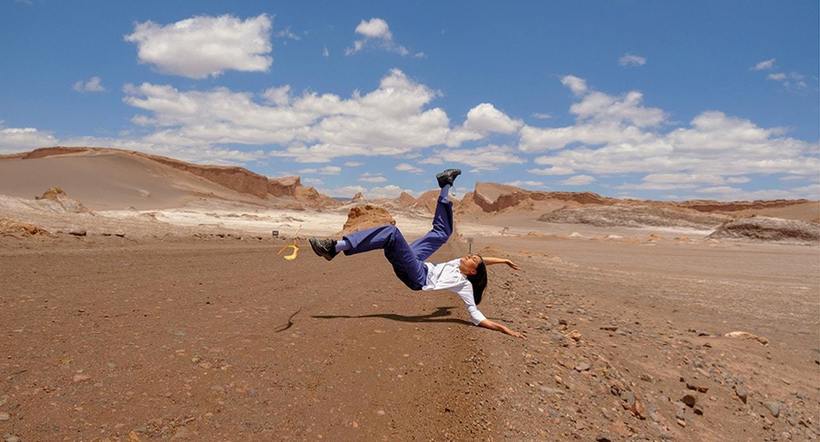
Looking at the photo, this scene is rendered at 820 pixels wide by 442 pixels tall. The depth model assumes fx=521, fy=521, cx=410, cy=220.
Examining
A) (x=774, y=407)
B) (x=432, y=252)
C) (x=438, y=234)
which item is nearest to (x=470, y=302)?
(x=432, y=252)

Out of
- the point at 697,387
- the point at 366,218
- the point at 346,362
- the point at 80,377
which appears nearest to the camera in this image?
the point at 80,377

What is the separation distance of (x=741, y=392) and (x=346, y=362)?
5.25m

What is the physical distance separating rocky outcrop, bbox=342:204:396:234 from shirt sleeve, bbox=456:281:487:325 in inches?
905

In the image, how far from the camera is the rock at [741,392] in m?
6.55

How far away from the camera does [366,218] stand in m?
30.7

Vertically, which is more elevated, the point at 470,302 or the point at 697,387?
A: the point at 470,302

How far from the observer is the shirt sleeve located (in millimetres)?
6309

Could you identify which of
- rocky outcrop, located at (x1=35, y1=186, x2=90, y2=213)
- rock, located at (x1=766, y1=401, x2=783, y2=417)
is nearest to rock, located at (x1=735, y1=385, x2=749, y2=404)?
rock, located at (x1=766, y1=401, x2=783, y2=417)

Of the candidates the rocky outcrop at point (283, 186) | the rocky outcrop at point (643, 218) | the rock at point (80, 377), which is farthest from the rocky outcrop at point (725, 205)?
the rock at point (80, 377)

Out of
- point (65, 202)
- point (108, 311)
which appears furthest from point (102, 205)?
point (108, 311)

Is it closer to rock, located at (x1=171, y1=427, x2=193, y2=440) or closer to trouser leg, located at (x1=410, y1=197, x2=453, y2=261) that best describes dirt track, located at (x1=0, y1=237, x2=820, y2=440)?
rock, located at (x1=171, y1=427, x2=193, y2=440)

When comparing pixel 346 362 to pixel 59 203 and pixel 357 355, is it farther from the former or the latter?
pixel 59 203

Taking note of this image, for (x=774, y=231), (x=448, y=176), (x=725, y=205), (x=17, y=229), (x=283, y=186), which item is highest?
(x=283, y=186)

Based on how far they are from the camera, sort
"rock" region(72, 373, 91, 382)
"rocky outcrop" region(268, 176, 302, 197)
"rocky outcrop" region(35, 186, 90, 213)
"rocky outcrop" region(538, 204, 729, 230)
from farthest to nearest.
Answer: "rocky outcrop" region(268, 176, 302, 197) → "rocky outcrop" region(538, 204, 729, 230) → "rocky outcrop" region(35, 186, 90, 213) → "rock" region(72, 373, 91, 382)
